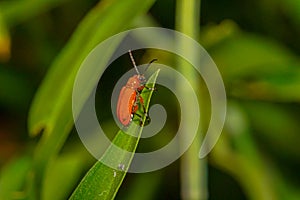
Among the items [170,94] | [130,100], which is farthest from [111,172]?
[170,94]

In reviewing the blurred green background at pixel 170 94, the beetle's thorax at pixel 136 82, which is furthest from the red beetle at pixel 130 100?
the blurred green background at pixel 170 94

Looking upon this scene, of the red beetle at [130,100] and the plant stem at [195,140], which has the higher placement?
the plant stem at [195,140]

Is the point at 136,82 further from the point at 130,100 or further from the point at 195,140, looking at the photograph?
the point at 195,140

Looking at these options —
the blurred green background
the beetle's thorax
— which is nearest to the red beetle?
the beetle's thorax

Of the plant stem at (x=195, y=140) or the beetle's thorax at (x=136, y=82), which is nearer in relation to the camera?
the beetle's thorax at (x=136, y=82)

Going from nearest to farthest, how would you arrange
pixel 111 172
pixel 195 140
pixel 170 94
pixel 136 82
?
pixel 111 172
pixel 136 82
pixel 195 140
pixel 170 94

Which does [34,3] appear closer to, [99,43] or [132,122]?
[99,43]

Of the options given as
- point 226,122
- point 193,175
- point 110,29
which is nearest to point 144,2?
point 110,29

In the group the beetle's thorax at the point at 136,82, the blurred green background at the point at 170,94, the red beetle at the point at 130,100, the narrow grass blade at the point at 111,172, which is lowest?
the narrow grass blade at the point at 111,172

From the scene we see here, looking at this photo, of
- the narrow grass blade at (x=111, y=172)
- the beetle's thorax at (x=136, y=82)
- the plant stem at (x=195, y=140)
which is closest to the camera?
the narrow grass blade at (x=111, y=172)

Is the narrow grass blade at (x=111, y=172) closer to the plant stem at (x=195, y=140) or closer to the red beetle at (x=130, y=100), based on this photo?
the red beetle at (x=130, y=100)
